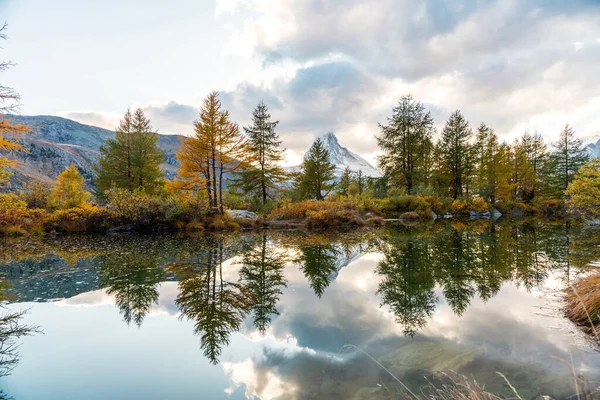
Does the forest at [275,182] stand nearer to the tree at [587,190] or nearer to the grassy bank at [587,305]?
the tree at [587,190]

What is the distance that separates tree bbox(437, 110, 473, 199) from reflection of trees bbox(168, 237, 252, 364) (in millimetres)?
34018

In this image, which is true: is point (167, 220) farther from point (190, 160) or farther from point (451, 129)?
point (451, 129)

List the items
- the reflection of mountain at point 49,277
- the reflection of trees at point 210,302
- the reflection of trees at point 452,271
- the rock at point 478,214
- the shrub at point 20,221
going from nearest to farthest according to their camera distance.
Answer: the reflection of trees at point 210,302, the reflection of trees at point 452,271, the reflection of mountain at point 49,277, the shrub at point 20,221, the rock at point 478,214

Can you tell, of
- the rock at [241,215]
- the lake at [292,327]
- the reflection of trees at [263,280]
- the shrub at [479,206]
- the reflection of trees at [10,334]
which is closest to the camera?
the lake at [292,327]

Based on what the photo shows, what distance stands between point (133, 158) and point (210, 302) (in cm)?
2636

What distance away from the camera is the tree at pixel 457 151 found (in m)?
34.7

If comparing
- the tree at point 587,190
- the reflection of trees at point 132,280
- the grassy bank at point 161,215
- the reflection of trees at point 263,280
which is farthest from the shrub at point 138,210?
the tree at point 587,190

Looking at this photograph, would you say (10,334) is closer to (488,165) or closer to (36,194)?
(36,194)

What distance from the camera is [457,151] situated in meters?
34.8

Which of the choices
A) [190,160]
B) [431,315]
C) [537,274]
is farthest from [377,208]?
[431,315]

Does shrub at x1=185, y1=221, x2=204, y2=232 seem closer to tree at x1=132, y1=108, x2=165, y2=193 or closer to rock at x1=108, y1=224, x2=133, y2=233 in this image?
rock at x1=108, y1=224, x2=133, y2=233

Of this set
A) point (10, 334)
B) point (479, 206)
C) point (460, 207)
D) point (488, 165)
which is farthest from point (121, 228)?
point (488, 165)

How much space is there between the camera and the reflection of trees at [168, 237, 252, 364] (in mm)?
4168

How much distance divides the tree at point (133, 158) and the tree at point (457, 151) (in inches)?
1301
